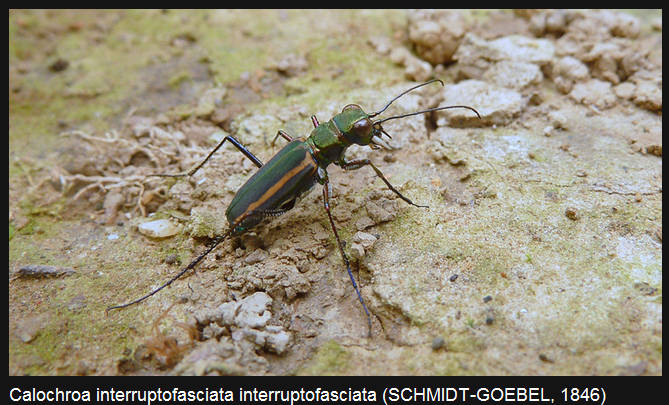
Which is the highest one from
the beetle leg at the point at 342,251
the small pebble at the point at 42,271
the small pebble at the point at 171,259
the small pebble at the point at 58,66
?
the small pebble at the point at 58,66

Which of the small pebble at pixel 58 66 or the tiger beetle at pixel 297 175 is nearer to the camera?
the tiger beetle at pixel 297 175

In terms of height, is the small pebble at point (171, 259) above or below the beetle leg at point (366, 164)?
below

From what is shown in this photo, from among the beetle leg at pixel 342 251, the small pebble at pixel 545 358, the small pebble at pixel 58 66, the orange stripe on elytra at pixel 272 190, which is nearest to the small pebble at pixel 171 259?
the orange stripe on elytra at pixel 272 190

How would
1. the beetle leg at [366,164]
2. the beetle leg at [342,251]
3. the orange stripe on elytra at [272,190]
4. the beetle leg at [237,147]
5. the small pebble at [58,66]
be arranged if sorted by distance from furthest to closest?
the small pebble at [58,66] < the beetle leg at [237,147] < the beetle leg at [366,164] < the orange stripe on elytra at [272,190] < the beetle leg at [342,251]

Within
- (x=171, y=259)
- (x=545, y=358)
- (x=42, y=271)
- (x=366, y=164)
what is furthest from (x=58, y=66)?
(x=545, y=358)

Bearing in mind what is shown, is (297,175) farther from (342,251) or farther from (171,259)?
(171,259)

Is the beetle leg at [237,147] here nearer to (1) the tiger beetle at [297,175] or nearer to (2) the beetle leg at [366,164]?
(1) the tiger beetle at [297,175]

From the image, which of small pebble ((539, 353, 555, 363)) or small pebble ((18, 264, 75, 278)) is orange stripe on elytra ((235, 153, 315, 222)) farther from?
small pebble ((539, 353, 555, 363))

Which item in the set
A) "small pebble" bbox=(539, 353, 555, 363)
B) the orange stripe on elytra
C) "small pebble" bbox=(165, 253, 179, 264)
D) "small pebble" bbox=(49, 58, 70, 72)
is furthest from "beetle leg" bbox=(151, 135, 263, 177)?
"small pebble" bbox=(539, 353, 555, 363)
